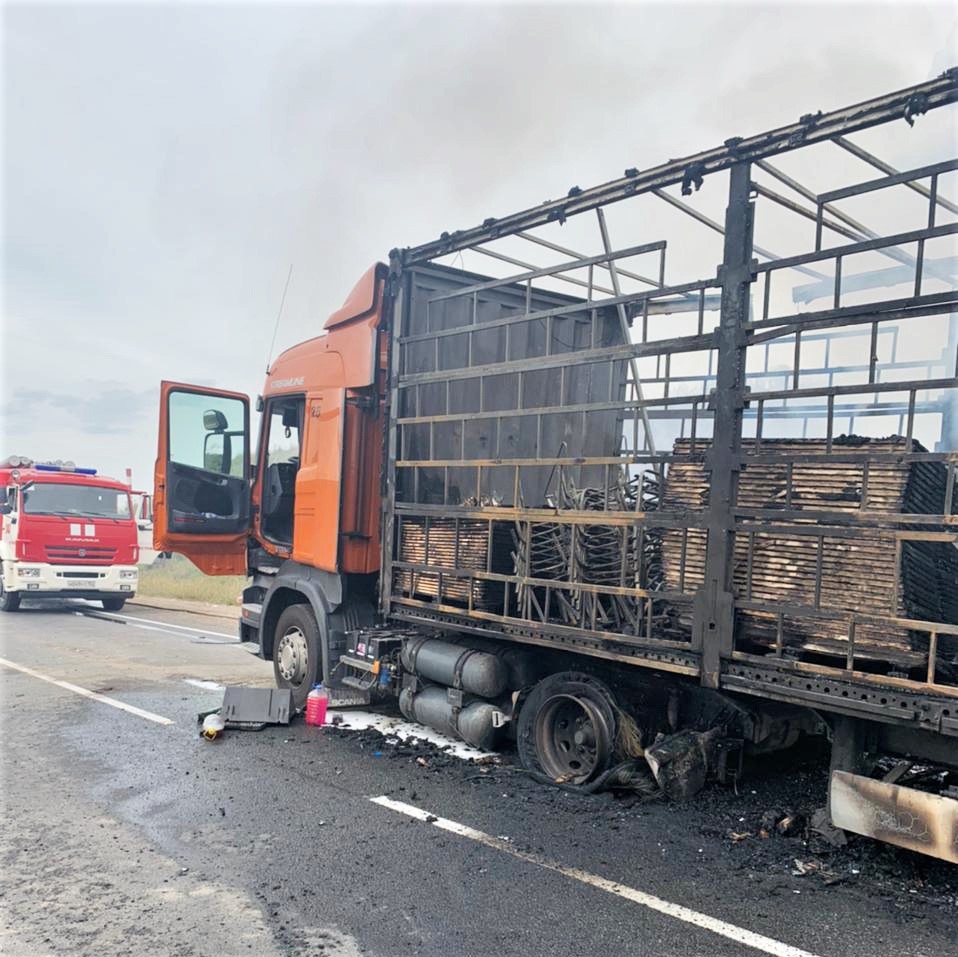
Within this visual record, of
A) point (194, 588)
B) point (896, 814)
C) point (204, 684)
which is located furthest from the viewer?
point (194, 588)

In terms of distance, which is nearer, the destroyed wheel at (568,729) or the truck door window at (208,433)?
the destroyed wheel at (568,729)

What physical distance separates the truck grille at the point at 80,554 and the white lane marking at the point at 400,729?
9.98 m

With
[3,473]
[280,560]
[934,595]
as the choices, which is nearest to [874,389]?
[934,595]

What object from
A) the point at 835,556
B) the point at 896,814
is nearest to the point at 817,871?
the point at 896,814

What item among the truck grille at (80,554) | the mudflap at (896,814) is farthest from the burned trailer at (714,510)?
the truck grille at (80,554)

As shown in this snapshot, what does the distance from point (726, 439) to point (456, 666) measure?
251cm

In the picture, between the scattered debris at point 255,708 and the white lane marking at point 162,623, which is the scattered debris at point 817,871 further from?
the white lane marking at point 162,623

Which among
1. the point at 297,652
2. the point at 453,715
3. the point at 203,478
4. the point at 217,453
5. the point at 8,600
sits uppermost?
the point at 217,453

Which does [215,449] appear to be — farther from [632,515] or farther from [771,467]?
[771,467]

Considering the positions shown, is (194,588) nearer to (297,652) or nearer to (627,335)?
(297,652)

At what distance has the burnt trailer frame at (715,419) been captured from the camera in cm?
338

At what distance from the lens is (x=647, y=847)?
13.0 ft

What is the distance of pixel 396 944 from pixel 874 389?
292 cm

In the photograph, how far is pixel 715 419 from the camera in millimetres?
4031
